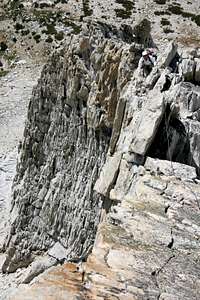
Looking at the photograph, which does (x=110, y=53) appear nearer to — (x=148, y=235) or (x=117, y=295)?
(x=148, y=235)

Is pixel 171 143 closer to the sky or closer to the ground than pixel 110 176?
closer to the sky

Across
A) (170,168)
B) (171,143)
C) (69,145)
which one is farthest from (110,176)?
(69,145)

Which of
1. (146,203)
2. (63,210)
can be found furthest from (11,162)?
(146,203)

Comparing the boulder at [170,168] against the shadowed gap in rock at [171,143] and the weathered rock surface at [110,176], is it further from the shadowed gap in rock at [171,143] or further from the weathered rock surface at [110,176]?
the shadowed gap in rock at [171,143]

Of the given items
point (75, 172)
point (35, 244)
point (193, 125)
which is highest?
point (193, 125)

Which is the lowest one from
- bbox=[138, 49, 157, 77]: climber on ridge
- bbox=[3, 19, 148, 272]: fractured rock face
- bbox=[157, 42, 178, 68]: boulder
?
bbox=[3, 19, 148, 272]: fractured rock face

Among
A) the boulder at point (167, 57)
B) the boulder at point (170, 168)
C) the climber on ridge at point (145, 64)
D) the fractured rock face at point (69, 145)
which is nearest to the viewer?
the boulder at point (170, 168)

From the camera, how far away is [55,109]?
94.7 feet

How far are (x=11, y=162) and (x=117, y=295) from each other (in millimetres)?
31484

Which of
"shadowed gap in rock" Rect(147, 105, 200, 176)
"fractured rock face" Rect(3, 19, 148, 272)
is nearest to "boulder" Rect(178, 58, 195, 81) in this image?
"fractured rock face" Rect(3, 19, 148, 272)

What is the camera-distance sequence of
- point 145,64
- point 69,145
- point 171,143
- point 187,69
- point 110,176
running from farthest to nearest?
point 69,145, point 145,64, point 187,69, point 110,176, point 171,143

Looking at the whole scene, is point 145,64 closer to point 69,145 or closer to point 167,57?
point 167,57

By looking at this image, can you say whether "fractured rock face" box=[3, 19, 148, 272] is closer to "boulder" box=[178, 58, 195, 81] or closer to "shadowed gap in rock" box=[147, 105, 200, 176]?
"boulder" box=[178, 58, 195, 81]

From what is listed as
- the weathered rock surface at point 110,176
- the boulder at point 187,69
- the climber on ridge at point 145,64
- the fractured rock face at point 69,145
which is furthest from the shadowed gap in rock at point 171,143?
the fractured rock face at point 69,145
